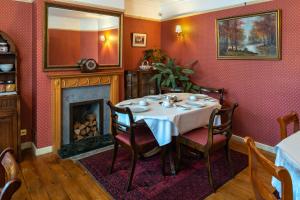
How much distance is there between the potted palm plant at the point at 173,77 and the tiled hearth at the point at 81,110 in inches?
32.9

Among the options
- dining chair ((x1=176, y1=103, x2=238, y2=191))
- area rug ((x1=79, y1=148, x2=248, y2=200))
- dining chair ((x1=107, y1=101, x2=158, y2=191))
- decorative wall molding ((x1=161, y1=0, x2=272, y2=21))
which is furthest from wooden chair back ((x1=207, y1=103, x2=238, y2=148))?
decorative wall molding ((x1=161, y1=0, x2=272, y2=21))

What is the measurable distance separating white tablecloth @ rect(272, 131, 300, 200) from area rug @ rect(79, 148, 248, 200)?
1.09 metres

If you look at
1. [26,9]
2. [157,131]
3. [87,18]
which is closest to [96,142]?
[157,131]

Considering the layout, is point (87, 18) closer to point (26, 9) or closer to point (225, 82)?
point (26, 9)

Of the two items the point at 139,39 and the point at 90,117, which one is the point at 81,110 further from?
the point at 139,39

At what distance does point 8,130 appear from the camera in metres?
2.89

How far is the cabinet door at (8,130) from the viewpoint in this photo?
2850mm

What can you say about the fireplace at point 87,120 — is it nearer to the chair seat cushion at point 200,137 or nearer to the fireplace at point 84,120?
the fireplace at point 84,120

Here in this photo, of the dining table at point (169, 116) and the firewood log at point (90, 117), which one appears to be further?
the firewood log at point (90, 117)

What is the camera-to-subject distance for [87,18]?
352 cm

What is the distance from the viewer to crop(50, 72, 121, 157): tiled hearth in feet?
10.9

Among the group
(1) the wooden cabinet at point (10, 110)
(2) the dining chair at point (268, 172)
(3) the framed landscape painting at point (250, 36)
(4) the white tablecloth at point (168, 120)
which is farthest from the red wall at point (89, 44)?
(2) the dining chair at point (268, 172)

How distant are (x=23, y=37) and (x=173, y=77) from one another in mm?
2501

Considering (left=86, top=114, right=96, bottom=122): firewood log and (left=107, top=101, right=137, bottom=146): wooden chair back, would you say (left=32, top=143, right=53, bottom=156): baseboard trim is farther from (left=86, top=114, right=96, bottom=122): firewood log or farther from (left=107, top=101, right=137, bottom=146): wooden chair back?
(left=107, top=101, right=137, bottom=146): wooden chair back
